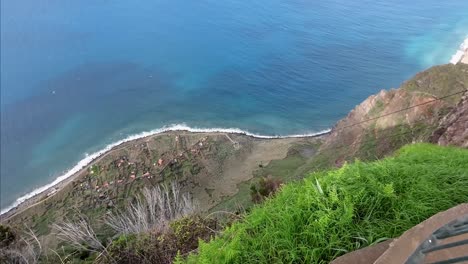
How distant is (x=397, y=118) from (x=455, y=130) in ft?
26.2

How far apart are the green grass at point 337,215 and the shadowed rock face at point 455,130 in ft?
28.4

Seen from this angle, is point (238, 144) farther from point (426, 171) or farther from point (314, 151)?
point (426, 171)

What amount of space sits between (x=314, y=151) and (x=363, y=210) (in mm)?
23588

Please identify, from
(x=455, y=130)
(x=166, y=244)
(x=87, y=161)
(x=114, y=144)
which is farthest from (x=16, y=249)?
(x=455, y=130)

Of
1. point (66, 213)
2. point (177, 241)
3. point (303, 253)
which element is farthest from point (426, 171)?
point (66, 213)

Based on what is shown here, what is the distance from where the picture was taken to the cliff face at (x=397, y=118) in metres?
20.6

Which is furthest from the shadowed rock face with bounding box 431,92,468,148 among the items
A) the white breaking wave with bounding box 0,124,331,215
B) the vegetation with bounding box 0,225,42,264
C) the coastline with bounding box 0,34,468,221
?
the white breaking wave with bounding box 0,124,331,215

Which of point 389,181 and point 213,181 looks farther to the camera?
point 213,181

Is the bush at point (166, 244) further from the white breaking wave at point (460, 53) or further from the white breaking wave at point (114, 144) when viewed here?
the white breaking wave at point (460, 53)

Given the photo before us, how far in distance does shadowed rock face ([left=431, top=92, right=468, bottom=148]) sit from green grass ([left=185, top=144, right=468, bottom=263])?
8660 mm

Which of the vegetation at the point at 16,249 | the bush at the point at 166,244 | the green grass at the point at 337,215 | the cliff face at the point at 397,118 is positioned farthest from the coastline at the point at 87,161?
→ the green grass at the point at 337,215

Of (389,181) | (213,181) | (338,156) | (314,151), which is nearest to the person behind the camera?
(389,181)

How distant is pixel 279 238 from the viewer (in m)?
4.80

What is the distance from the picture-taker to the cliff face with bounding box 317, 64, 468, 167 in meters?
20.6
